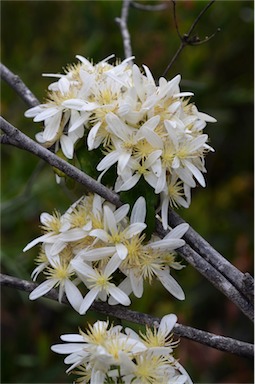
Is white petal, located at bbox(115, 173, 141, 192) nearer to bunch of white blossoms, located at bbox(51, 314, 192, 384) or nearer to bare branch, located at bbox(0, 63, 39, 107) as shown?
bunch of white blossoms, located at bbox(51, 314, 192, 384)

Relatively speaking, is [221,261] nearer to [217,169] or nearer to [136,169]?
[136,169]

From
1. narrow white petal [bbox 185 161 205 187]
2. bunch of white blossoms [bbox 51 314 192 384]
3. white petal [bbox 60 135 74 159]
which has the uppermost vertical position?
white petal [bbox 60 135 74 159]

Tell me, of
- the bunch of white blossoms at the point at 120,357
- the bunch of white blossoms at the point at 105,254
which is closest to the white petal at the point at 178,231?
the bunch of white blossoms at the point at 105,254

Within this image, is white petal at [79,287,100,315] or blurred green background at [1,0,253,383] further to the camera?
blurred green background at [1,0,253,383]

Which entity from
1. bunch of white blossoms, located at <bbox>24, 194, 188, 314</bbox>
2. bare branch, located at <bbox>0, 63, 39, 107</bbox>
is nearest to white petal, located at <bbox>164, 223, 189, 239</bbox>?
bunch of white blossoms, located at <bbox>24, 194, 188, 314</bbox>

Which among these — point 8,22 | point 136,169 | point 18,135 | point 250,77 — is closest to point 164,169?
point 136,169

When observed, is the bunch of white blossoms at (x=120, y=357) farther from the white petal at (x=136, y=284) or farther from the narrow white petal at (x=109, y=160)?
the narrow white petal at (x=109, y=160)

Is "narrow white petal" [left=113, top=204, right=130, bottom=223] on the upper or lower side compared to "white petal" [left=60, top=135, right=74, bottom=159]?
lower
